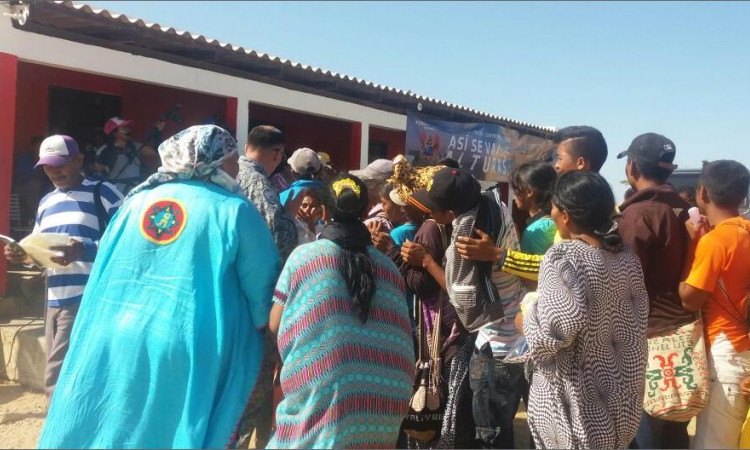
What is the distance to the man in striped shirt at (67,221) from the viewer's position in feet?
12.4

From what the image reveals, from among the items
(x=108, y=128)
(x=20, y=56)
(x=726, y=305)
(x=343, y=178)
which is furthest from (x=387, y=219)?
(x=108, y=128)

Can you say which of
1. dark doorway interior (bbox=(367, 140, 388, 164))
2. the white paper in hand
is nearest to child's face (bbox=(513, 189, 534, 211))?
the white paper in hand

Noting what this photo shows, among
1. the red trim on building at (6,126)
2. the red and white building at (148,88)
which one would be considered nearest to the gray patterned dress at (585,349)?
the red and white building at (148,88)

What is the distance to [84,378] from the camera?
2.17 metres

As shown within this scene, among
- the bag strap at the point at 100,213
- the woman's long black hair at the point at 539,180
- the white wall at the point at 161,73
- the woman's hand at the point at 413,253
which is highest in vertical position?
the white wall at the point at 161,73

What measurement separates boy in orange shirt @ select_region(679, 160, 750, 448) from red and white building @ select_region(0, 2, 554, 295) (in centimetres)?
511

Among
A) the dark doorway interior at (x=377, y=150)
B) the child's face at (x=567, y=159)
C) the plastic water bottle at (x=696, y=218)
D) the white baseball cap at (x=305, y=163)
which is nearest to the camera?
the plastic water bottle at (x=696, y=218)

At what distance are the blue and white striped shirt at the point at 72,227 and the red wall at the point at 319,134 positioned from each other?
23.3 feet

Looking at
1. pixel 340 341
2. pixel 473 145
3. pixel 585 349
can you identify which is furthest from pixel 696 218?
pixel 473 145

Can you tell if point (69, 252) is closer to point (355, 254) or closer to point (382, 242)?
point (382, 242)

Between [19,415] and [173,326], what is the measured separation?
10.9 ft

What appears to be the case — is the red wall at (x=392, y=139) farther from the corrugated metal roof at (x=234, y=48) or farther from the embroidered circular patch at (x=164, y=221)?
the embroidered circular patch at (x=164, y=221)

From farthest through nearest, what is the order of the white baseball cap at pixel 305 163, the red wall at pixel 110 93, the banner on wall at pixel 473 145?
the banner on wall at pixel 473 145 < the red wall at pixel 110 93 < the white baseball cap at pixel 305 163

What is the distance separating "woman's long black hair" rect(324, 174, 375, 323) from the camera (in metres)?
2.11
